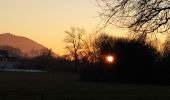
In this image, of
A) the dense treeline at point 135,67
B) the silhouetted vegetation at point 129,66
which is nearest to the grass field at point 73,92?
the dense treeline at point 135,67

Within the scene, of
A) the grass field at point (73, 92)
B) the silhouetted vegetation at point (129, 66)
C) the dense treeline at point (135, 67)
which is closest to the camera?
the grass field at point (73, 92)

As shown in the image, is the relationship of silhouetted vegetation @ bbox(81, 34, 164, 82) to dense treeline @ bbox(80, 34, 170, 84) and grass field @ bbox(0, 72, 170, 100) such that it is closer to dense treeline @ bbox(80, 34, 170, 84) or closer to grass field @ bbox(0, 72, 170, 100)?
dense treeline @ bbox(80, 34, 170, 84)

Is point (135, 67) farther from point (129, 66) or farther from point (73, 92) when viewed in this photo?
point (73, 92)

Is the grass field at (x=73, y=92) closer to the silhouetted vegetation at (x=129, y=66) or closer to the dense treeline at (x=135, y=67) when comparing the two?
the dense treeline at (x=135, y=67)

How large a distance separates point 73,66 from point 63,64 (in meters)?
16.0

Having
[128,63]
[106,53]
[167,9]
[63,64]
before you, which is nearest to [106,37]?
[106,53]

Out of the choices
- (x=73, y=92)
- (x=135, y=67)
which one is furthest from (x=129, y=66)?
(x=73, y=92)

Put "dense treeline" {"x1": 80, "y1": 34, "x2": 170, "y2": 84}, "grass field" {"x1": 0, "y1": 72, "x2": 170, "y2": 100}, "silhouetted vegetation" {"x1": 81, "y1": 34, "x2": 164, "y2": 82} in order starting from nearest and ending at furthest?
"grass field" {"x1": 0, "y1": 72, "x2": 170, "y2": 100} → "dense treeline" {"x1": 80, "y1": 34, "x2": 170, "y2": 84} → "silhouetted vegetation" {"x1": 81, "y1": 34, "x2": 164, "y2": 82}

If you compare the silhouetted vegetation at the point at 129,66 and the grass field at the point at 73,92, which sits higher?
the silhouetted vegetation at the point at 129,66

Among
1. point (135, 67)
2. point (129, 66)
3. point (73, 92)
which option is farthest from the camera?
point (129, 66)

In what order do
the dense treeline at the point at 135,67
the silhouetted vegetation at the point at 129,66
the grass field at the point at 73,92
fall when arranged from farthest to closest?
the silhouetted vegetation at the point at 129,66
the dense treeline at the point at 135,67
the grass field at the point at 73,92

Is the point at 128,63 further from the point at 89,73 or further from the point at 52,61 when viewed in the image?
the point at 52,61

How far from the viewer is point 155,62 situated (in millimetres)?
89375

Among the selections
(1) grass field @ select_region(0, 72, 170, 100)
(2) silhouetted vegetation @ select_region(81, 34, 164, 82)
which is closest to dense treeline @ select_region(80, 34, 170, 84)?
(2) silhouetted vegetation @ select_region(81, 34, 164, 82)
